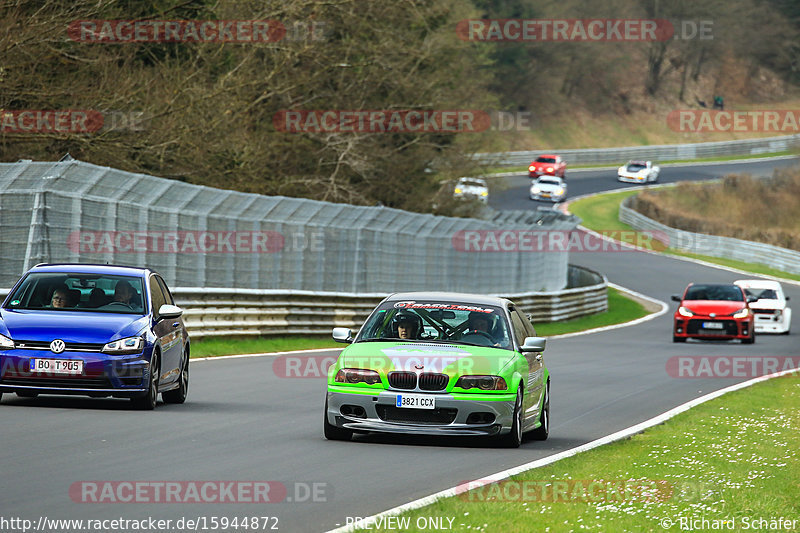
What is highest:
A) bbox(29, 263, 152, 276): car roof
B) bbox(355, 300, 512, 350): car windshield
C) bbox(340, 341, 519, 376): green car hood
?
bbox(29, 263, 152, 276): car roof

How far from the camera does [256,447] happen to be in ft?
36.6

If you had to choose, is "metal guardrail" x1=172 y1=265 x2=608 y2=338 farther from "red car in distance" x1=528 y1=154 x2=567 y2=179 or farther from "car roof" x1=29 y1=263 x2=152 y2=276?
"red car in distance" x1=528 y1=154 x2=567 y2=179

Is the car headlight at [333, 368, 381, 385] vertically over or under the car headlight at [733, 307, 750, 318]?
over

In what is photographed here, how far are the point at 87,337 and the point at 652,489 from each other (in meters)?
6.29

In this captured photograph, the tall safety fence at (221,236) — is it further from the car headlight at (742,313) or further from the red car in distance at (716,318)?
the car headlight at (742,313)

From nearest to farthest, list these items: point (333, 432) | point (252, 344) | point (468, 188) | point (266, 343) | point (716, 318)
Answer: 1. point (333, 432)
2. point (252, 344)
3. point (266, 343)
4. point (716, 318)
5. point (468, 188)

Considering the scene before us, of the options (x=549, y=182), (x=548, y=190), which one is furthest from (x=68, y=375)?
(x=549, y=182)

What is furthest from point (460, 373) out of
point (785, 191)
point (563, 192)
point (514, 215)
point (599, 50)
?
point (599, 50)

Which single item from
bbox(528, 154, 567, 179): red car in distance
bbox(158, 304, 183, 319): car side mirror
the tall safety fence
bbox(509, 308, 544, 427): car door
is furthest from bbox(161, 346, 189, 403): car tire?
bbox(528, 154, 567, 179): red car in distance

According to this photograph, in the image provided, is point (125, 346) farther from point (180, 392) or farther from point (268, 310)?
point (268, 310)

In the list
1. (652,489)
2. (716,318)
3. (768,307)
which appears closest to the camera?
(652,489)

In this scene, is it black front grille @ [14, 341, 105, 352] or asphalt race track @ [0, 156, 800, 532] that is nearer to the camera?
asphalt race track @ [0, 156, 800, 532]

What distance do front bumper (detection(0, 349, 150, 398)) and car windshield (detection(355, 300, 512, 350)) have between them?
99.6 inches

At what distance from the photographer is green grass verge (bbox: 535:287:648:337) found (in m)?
36.7
